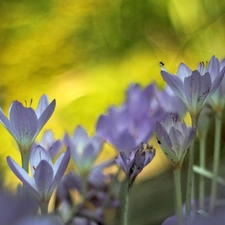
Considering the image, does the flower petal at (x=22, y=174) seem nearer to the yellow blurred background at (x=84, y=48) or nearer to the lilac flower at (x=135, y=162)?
the lilac flower at (x=135, y=162)

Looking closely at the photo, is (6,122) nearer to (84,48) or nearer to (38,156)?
(38,156)

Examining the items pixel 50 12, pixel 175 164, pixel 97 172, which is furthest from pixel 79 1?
pixel 175 164

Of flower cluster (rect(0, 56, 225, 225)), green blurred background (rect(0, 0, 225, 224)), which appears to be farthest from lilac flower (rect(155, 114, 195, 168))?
green blurred background (rect(0, 0, 225, 224))

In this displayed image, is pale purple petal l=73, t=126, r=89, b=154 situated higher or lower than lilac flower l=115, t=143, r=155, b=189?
higher

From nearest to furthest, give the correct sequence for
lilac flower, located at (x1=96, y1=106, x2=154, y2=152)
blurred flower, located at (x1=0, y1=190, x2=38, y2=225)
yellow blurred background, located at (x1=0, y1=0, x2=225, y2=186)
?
blurred flower, located at (x1=0, y1=190, x2=38, y2=225) < lilac flower, located at (x1=96, y1=106, x2=154, y2=152) < yellow blurred background, located at (x1=0, y1=0, x2=225, y2=186)

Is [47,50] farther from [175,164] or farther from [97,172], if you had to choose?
[175,164]

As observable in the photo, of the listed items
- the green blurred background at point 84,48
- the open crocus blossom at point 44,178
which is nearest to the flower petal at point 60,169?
the open crocus blossom at point 44,178

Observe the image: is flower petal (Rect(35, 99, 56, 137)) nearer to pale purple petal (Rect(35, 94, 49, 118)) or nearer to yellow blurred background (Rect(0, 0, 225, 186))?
pale purple petal (Rect(35, 94, 49, 118))

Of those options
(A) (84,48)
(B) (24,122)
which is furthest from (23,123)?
(A) (84,48)
